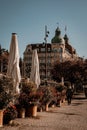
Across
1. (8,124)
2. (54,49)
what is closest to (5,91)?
(8,124)

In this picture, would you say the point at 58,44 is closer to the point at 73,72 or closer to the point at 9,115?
the point at 73,72

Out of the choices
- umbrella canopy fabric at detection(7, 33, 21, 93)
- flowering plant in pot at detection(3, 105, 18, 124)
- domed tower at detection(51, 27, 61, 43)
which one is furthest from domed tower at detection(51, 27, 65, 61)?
flowering plant in pot at detection(3, 105, 18, 124)

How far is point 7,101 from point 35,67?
11339 mm

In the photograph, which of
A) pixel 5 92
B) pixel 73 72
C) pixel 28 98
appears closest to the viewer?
pixel 5 92

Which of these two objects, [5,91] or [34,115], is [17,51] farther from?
[5,91]

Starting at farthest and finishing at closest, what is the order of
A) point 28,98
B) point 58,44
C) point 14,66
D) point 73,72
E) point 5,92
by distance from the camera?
point 58,44 → point 73,72 → point 14,66 → point 28,98 → point 5,92

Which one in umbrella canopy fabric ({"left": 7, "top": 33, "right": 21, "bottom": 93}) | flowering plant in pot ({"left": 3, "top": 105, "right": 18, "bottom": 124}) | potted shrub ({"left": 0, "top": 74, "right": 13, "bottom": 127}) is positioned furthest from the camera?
umbrella canopy fabric ({"left": 7, "top": 33, "right": 21, "bottom": 93})

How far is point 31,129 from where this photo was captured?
39.4 feet

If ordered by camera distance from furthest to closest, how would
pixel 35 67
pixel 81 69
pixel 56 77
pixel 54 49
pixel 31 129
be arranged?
pixel 54 49, pixel 56 77, pixel 81 69, pixel 35 67, pixel 31 129

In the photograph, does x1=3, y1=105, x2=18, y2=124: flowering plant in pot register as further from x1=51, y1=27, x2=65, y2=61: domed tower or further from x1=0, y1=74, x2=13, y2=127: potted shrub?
x1=51, y1=27, x2=65, y2=61: domed tower

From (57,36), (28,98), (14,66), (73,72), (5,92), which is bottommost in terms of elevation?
(28,98)

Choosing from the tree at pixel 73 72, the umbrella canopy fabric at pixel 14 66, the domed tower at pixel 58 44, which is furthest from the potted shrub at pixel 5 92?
the domed tower at pixel 58 44

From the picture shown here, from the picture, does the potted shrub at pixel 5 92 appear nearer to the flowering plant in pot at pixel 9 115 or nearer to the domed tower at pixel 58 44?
the flowering plant in pot at pixel 9 115

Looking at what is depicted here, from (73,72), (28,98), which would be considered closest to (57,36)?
(73,72)
